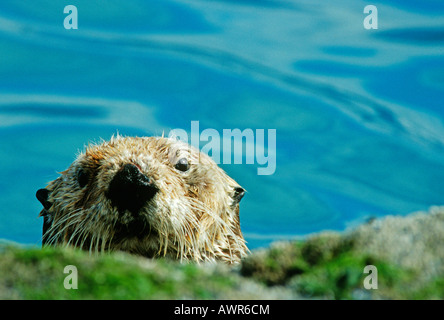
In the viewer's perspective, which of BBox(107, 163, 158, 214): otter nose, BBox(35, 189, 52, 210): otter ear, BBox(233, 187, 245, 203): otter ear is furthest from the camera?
BBox(233, 187, 245, 203): otter ear

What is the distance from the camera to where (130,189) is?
5.74 meters

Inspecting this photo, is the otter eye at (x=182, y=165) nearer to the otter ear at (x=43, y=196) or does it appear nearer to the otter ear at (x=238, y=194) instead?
the otter ear at (x=238, y=194)

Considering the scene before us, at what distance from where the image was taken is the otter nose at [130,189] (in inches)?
225

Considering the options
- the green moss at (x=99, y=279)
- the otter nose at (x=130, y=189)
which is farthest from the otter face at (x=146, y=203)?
the green moss at (x=99, y=279)

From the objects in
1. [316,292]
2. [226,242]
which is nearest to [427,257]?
[316,292]

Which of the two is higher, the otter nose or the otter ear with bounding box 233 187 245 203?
the otter ear with bounding box 233 187 245 203

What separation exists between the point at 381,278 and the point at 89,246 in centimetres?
364

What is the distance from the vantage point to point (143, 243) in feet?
20.3

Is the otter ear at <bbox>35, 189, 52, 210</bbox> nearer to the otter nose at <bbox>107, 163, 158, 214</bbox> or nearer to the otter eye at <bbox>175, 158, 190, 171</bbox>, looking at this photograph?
the otter eye at <bbox>175, 158, 190, 171</bbox>

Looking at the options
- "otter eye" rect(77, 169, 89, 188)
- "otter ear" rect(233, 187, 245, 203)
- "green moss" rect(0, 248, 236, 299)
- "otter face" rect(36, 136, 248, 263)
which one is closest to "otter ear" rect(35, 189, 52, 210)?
"otter face" rect(36, 136, 248, 263)

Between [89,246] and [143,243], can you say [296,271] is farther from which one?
[89,246]

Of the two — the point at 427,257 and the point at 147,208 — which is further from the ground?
the point at 147,208

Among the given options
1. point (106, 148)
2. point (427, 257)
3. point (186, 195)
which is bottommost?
point (427, 257)

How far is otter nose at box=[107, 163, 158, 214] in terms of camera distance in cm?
571
